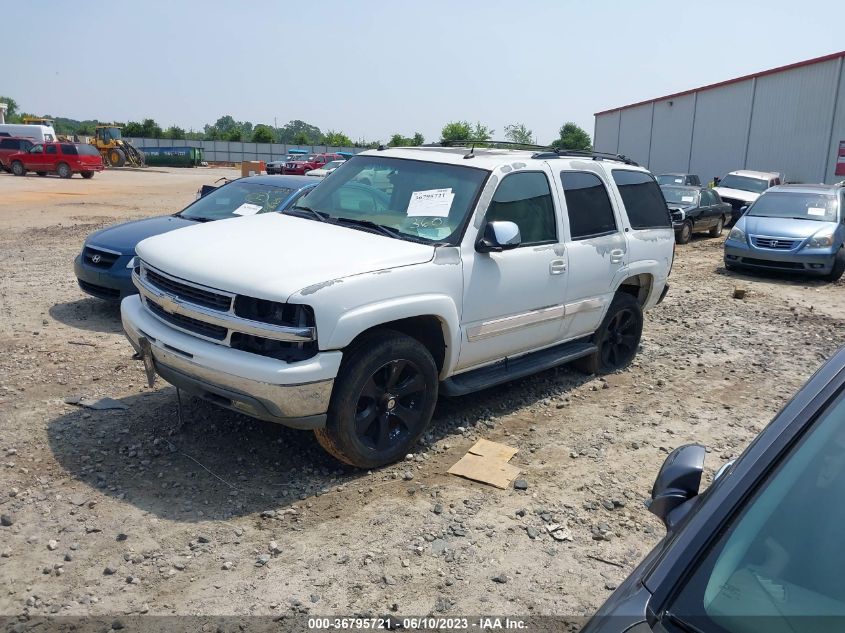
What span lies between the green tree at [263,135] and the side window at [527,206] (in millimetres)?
73377

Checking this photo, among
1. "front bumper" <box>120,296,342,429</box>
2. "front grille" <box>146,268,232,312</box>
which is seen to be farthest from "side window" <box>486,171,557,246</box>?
"front grille" <box>146,268,232,312</box>

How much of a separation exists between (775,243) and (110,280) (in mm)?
10802

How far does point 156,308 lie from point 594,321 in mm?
3526

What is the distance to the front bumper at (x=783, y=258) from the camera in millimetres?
12432

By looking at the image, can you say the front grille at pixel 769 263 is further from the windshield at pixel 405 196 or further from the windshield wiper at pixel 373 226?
the windshield wiper at pixel 373 226

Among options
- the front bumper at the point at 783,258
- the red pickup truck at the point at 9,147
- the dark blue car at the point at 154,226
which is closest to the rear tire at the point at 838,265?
the front bumper at the point at 783,258

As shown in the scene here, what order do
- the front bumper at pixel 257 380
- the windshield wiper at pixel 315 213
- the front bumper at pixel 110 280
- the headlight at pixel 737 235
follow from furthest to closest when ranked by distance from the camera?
the headlight at pixel 737 235
the front bumper at pixel 110 280
the windshield wiper at pixel 315 213
the front bumper at pixel 257 380

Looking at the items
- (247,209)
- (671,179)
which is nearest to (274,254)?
(247,209)

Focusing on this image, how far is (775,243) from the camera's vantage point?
504 inches

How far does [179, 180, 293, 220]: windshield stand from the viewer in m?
8.34

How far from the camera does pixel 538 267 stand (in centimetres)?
538

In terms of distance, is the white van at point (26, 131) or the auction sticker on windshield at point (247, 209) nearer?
the auction sticker on windshield at point (247, 209)

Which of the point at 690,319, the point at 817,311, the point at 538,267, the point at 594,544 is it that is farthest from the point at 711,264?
the point at 594,544

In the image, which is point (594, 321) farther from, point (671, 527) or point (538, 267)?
point (671, 527)
